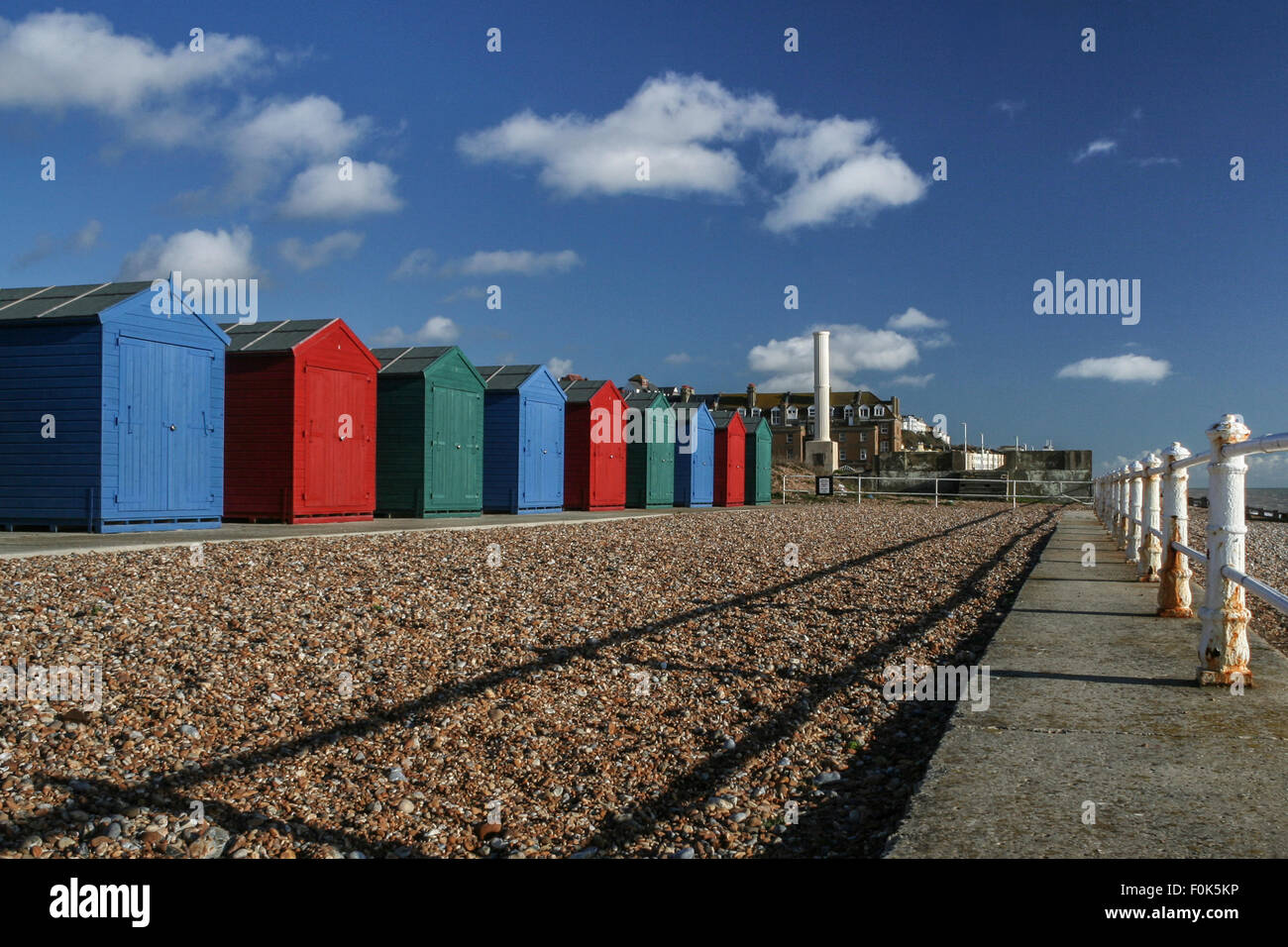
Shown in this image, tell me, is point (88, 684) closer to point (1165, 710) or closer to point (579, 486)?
point (1165, 710)

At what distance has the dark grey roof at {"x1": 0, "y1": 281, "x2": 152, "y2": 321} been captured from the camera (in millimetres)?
11969

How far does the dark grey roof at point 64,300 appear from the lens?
11969 millimetres

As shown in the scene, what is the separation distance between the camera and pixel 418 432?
17516 mm

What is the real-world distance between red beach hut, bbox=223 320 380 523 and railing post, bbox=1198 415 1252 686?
43.1 ft

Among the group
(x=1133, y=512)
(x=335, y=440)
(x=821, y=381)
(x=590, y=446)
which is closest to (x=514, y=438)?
(x=590, y=446)

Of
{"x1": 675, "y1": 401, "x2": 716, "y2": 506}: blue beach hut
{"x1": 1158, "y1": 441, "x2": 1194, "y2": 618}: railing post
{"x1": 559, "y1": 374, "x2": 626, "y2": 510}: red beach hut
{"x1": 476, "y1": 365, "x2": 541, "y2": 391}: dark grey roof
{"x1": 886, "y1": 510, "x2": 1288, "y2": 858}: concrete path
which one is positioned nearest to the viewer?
{"x1": 886, "y1": 510, "x2": 1288, "y2": 858}: concrete path

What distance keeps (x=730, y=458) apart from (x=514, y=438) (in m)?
13.7

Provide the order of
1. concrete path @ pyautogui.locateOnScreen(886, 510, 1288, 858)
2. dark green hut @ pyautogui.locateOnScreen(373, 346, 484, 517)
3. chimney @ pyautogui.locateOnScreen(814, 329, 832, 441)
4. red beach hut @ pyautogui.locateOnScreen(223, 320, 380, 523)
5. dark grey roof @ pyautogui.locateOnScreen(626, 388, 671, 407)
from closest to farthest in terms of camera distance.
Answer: concrete path @ pyautogui.locateOnScreen(886, 510, 1288, 858)
red beach hut @ pyautogui.locateOnScreen(223, 320, 380, 523)
dark green hut @ pyautogui.locateOnScreen(373, 346, 484, 517)
dark grey roof @ pyautogui.locateOnScreen(626, 388, 671, 407)
chimney @ pyautogui.locateOnScreen(814, 329, 832, 441)

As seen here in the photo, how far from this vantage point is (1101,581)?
8273 mm

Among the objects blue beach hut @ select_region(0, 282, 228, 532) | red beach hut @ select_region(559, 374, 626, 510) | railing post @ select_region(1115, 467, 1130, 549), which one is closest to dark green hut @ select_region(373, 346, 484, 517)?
blue beach hut @ select_region(0, 282, 228, 532)

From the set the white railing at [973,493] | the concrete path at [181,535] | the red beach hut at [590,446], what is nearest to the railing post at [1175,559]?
the concrete path at [181,535]

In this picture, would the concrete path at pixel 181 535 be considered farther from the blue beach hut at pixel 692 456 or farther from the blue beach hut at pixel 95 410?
the blue beach hut at pixel 692 456

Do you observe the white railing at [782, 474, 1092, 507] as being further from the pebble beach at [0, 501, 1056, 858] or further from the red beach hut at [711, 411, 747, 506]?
the pebble beach at [0, 501, 1056, 858]
